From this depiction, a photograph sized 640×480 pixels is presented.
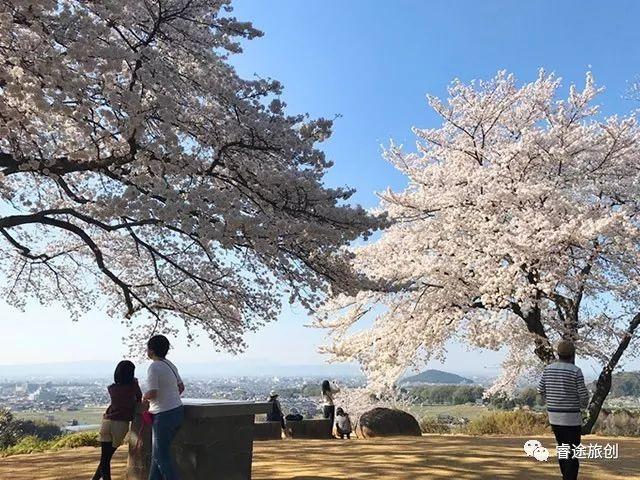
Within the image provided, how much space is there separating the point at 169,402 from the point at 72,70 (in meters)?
4.98

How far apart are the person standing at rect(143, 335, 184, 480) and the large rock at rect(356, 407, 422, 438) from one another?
9.47 meters

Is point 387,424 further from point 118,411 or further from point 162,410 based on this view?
point 162,410

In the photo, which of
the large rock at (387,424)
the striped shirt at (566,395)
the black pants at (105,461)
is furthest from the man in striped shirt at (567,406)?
the large rock at (387,424)

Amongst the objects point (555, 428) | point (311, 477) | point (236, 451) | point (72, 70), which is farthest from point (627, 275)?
point (72, 70)

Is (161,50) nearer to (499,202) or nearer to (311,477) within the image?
(311,477)

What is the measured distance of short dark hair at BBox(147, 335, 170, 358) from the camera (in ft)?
18.3

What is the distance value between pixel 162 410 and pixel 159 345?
635 mm

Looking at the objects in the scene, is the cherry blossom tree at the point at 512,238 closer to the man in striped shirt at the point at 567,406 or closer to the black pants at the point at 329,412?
the black pants at the point at 329,412

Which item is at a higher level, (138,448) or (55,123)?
(55,123)

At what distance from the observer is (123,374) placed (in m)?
6.42

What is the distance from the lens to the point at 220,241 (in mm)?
7633

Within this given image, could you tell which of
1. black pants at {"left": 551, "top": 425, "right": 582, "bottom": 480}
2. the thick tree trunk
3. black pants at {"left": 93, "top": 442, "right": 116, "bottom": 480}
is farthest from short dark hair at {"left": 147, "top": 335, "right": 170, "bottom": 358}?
the thick tree trunk

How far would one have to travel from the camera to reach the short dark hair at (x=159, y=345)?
5.57 m

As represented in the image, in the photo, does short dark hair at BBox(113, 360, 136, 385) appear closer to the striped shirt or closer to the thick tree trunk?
the striped shirt
